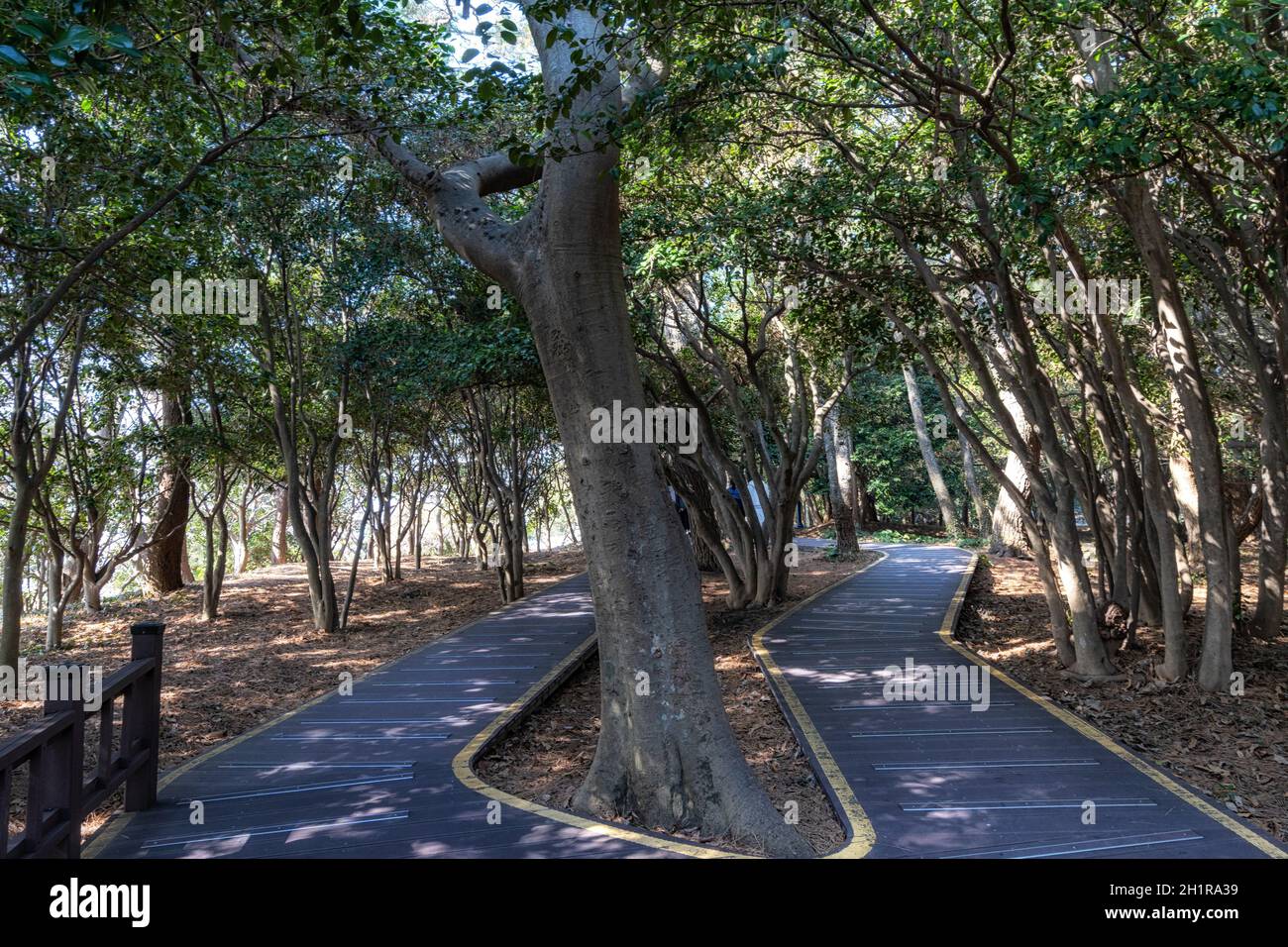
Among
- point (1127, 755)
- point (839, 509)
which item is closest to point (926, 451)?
point (839, 509)

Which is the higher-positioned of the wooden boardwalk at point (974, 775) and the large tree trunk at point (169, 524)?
the large tree trunk at point (169, 524)

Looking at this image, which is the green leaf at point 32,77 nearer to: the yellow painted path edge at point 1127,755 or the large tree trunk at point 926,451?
the yellow painted path edge at point 1127,755

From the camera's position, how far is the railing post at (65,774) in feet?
13.9

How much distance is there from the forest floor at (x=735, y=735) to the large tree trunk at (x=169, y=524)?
33.5 feet

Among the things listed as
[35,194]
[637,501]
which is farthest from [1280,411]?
[35,194]

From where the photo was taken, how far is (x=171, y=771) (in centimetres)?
660

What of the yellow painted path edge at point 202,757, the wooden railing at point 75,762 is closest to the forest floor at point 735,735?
the yellow painted path edge at point 202,757

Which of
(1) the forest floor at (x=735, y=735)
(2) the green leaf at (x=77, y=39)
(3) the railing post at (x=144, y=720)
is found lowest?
(1) the forest floor at (x=735, y=735)

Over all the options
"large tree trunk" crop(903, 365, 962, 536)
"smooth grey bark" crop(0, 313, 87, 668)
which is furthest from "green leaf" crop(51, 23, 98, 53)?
"large tree trunk" crop(903, 365, 962, 536)

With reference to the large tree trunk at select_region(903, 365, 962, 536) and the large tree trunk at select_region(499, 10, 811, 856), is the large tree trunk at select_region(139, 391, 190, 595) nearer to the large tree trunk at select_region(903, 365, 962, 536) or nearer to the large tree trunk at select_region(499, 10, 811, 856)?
the large tree trunk at select_region(499, 10, 811, 856)

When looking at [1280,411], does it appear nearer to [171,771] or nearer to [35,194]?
[171,771]

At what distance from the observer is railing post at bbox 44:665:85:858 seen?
4.23m

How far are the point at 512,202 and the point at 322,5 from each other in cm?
725

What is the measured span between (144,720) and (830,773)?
483cm
